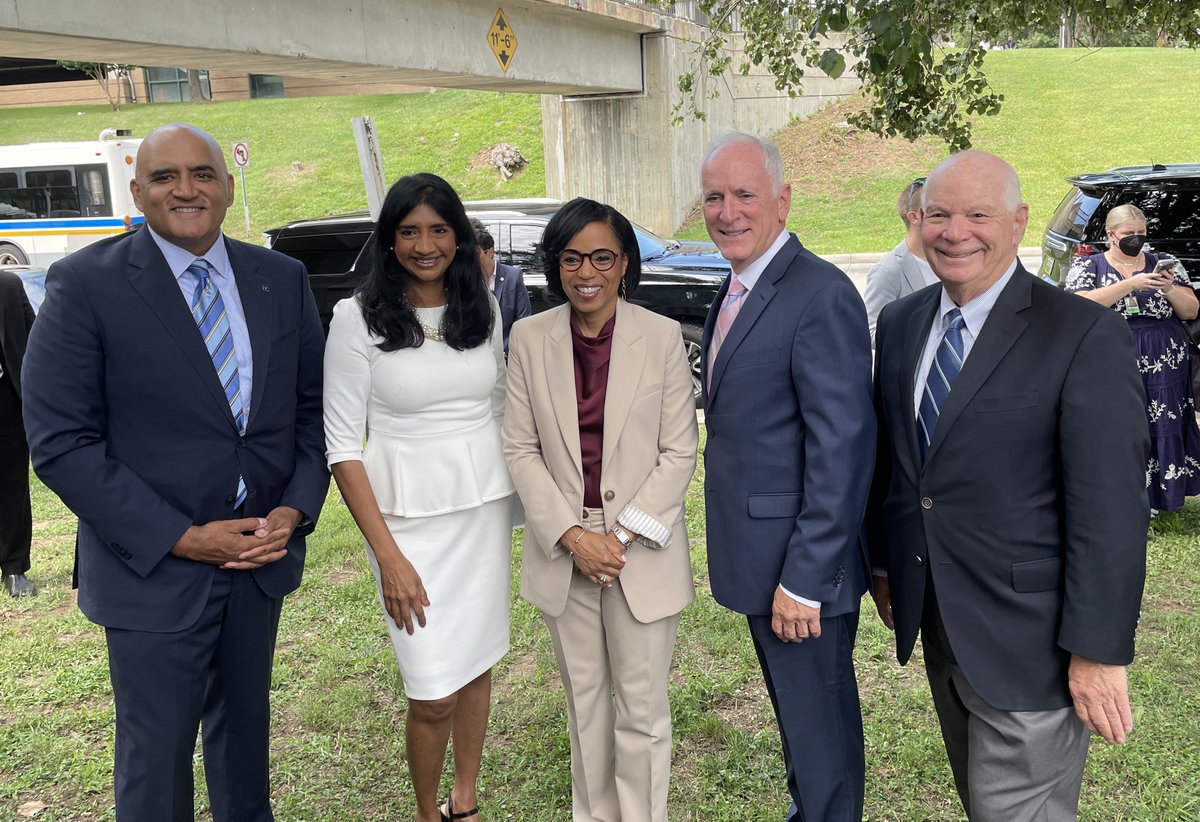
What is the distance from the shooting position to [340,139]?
32250 mm

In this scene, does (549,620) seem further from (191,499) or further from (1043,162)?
(1043,162)

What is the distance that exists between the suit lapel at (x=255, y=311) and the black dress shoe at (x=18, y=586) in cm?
412

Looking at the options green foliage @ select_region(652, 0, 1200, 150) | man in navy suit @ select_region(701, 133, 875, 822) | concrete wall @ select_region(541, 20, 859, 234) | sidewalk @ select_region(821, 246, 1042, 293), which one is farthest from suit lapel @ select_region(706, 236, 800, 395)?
concrete wall @ select_region(541, 20, 859, 234)

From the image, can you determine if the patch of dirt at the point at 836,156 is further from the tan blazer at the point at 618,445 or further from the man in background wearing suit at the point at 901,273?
the tan blazer at the point at 618,445

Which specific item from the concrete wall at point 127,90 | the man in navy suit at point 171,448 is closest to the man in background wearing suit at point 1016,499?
the man in navy suit at point 171,448

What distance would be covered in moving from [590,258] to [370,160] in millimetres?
5831

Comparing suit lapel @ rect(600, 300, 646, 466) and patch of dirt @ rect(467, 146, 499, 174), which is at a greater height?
patch of dirt @ rect(467, 146, 499, 174)

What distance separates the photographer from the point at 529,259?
10375mm

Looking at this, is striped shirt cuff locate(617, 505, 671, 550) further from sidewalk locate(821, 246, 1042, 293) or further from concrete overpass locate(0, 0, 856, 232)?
sidewalk locate(821, 246, 1042, 293)

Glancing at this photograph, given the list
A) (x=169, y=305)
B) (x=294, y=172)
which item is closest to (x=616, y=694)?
(x=169, y=305)

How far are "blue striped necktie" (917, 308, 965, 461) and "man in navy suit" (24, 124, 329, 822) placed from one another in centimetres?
178

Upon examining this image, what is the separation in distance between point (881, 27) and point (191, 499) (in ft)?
8.21

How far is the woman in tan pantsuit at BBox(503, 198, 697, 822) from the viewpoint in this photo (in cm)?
296

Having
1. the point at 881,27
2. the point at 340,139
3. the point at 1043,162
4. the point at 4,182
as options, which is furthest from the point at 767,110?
→ the point at 881,27
